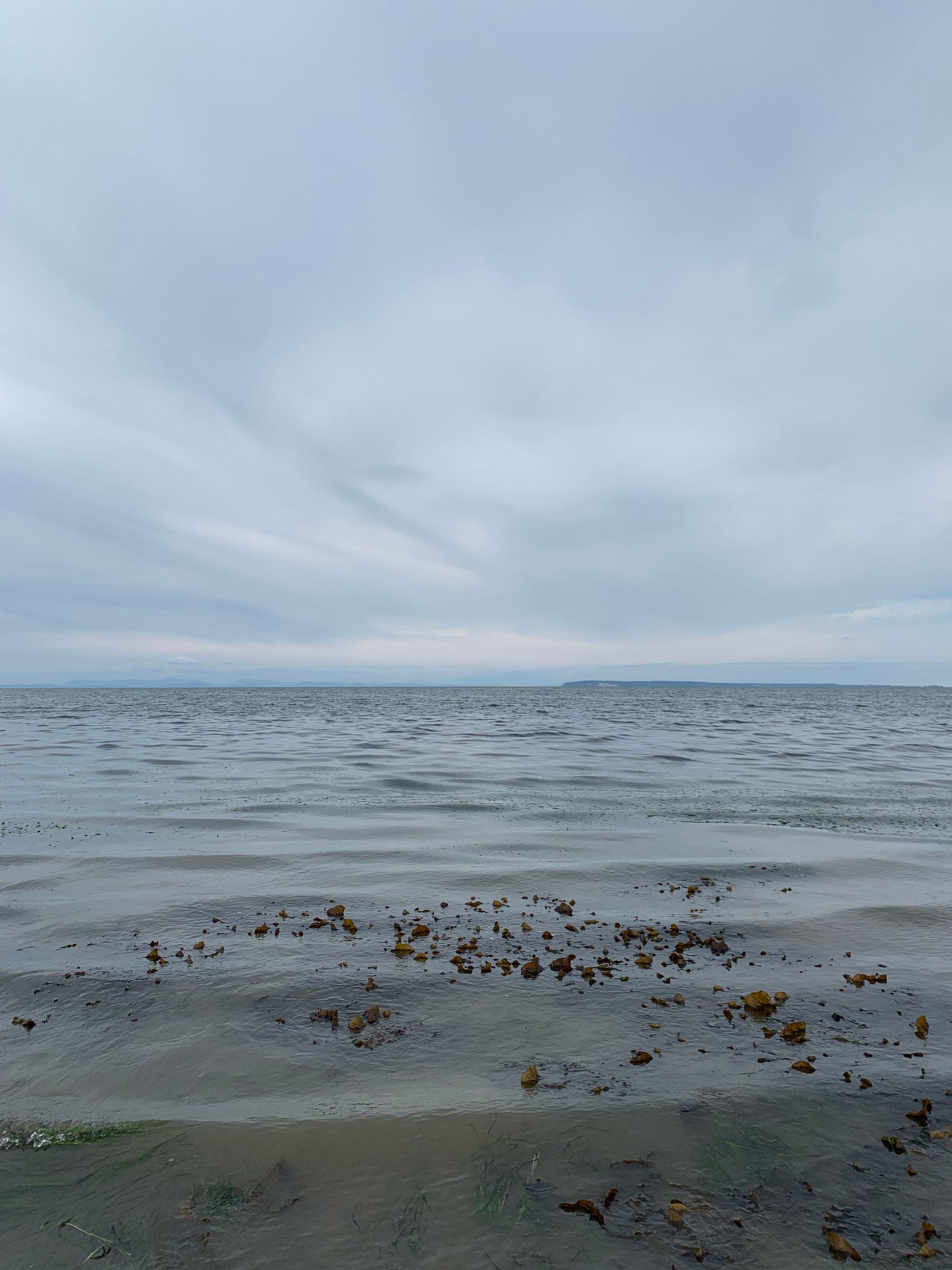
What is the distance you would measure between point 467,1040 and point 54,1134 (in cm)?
259

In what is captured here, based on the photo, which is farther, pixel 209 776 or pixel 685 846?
pixel 209 776

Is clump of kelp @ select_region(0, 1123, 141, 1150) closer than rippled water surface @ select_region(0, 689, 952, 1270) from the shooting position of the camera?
No

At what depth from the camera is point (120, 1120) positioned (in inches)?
156

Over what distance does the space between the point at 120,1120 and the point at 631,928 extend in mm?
4975

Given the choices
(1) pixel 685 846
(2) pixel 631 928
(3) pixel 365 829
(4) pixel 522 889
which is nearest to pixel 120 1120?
(2) pixel 631 928

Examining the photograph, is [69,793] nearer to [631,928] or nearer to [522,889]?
[522,889]

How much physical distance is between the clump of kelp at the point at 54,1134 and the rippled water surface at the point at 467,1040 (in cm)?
2

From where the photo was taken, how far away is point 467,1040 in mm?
4914

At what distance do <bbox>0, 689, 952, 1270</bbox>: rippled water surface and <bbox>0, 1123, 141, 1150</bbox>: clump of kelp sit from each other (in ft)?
0.07

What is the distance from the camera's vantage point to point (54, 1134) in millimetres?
3830

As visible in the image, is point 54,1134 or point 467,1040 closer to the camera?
point 54,1134

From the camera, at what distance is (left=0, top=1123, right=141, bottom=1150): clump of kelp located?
12.3ft

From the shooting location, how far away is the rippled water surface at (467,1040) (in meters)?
3.27

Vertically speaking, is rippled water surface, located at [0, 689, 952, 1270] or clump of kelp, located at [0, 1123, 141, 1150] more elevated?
clump of kelp, located at [0, 1123, 141, 1150]
